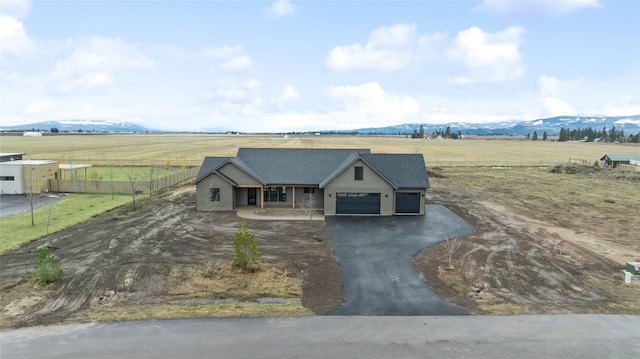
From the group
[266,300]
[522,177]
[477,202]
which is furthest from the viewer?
[522,177]

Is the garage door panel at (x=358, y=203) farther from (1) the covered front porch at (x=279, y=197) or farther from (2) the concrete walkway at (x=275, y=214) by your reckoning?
(1) the covered front porch at (x=279, y=197)

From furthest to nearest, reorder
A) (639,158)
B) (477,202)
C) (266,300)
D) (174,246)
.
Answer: (639,158) → (477,202) → (174,246) → (266,300)

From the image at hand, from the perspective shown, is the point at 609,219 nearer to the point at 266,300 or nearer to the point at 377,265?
the point at 377,265

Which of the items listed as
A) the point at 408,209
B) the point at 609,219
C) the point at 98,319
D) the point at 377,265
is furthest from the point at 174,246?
the point at 609,219

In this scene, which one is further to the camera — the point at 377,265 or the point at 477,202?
the point at 477,202

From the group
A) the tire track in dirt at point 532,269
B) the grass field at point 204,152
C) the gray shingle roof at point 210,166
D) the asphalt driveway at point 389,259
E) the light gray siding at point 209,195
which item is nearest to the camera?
the asphalt driveway at point 389,259

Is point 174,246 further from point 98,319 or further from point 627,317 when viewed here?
point 627,317

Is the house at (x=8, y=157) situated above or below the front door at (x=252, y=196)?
above

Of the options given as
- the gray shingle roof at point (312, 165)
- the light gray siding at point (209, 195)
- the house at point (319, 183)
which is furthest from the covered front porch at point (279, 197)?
the light gray siding at point (209, 195)
